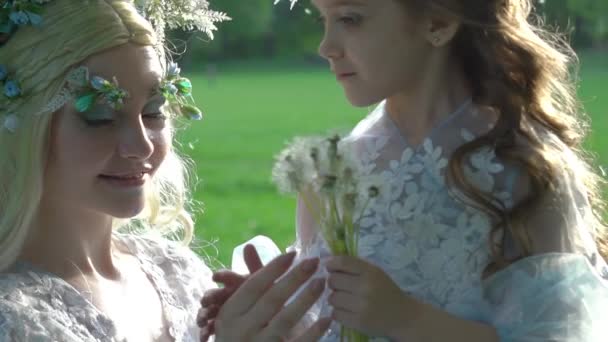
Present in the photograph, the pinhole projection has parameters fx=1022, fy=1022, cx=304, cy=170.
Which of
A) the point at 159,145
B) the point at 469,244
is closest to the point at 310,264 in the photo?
the point at 469,244

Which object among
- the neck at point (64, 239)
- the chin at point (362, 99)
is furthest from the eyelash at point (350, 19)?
the neck at point (64, 239)

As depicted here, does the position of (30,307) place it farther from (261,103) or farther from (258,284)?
(261,103)

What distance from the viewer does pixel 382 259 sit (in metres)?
1.89

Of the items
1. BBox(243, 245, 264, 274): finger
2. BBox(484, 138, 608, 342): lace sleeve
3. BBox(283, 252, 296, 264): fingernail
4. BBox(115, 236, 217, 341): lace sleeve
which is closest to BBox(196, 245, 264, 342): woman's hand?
BBox(243, 245, 264, 274): finger

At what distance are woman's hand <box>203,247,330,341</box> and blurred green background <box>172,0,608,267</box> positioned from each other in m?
0.23

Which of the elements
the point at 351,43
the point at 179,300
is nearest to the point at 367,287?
the point at 351,43

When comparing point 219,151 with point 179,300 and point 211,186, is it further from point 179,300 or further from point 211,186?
point 179,300

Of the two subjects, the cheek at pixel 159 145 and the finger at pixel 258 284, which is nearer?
the finger at pixel 258 284

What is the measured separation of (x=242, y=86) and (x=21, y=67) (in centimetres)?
2460

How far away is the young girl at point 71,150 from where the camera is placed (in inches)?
71.8

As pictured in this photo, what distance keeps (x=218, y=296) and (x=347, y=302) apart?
0.99 ft

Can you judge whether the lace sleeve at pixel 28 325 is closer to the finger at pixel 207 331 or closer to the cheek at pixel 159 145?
the finger at pixel 207 331

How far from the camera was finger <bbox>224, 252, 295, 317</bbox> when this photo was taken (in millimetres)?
1769

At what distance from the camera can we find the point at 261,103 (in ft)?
71.1
